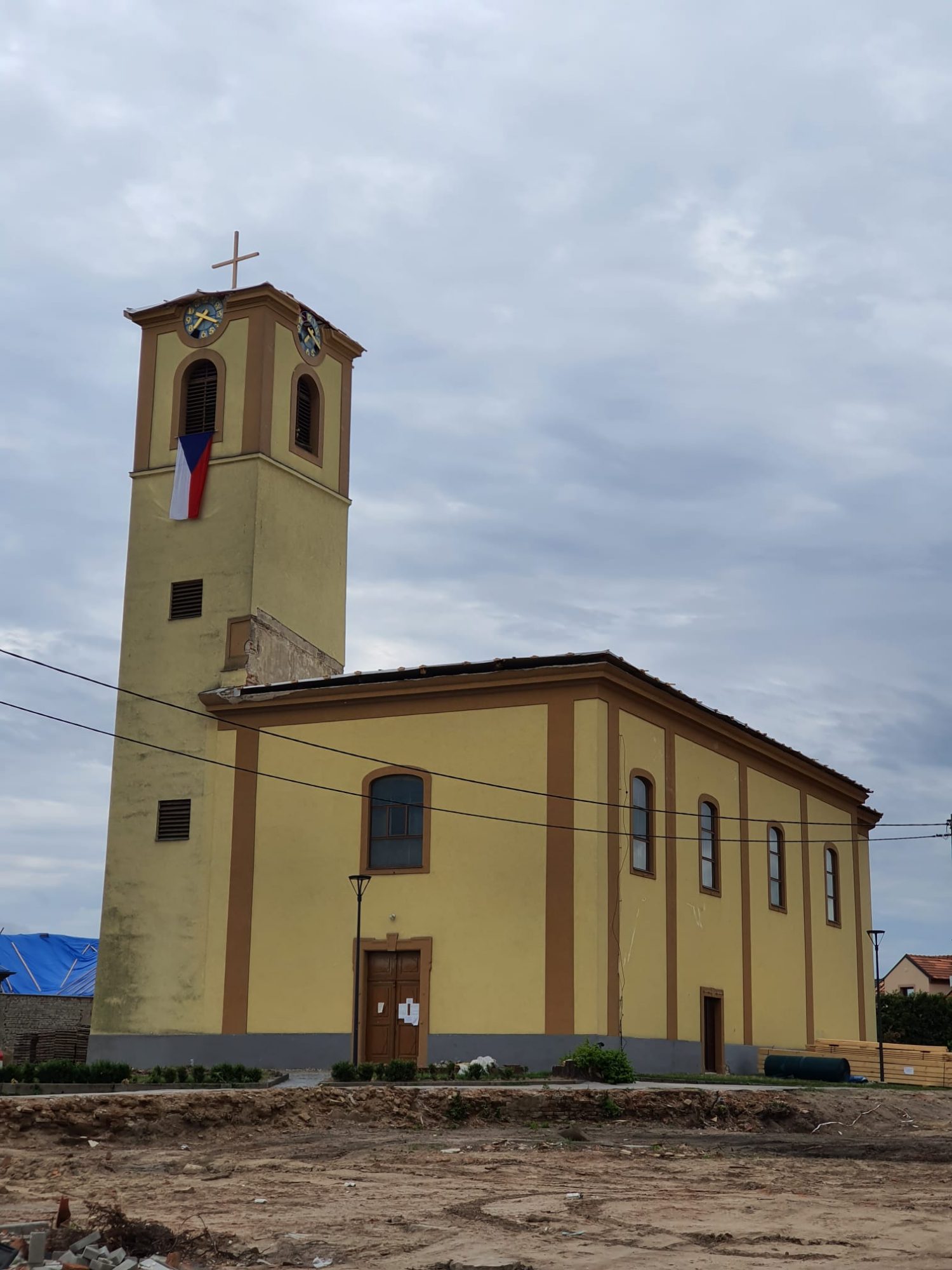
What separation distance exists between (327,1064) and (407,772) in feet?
18.2

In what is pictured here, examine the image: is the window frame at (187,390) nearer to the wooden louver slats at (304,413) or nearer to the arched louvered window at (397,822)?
the wooden louver slats at (304,413)

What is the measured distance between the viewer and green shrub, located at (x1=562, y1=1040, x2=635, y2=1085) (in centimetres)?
2403

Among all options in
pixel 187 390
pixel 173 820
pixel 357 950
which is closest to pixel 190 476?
pixel 187 390

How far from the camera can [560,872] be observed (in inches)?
1087

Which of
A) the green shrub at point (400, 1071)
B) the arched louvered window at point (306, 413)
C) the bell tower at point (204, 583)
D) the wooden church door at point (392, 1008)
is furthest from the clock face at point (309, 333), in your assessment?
the green shrub at point (400, 1071)

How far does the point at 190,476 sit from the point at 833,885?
19.1m

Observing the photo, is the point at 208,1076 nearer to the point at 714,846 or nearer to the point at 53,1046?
the point at 714,846

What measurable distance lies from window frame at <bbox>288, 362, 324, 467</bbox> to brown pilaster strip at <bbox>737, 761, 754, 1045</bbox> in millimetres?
11825

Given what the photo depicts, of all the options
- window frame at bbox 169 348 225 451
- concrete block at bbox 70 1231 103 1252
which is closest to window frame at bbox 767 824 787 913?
window frame at bbox 169 348 225 451

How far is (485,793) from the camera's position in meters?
28.7

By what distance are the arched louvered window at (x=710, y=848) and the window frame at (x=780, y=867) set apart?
3.05 metres

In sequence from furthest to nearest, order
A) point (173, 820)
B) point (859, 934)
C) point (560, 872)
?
point (859, 934) < point (173, 820) < point (560, 872)

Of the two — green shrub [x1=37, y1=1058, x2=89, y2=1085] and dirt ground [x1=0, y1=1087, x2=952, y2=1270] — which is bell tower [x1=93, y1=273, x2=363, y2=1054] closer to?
green shrub [x1=37, y1=1058, x2=89, y2=1085]

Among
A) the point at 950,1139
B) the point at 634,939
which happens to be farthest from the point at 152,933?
the point at 950,1139
